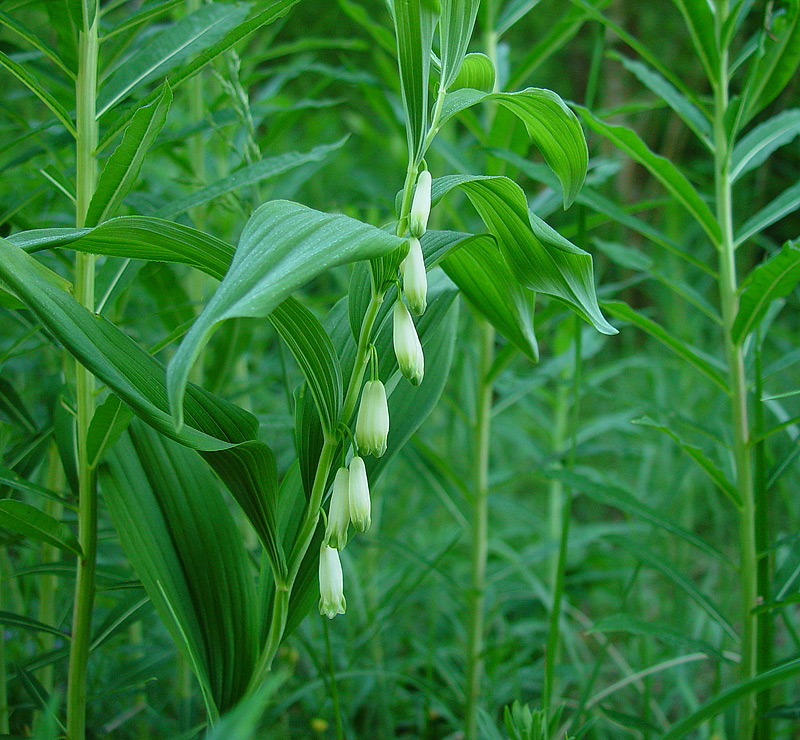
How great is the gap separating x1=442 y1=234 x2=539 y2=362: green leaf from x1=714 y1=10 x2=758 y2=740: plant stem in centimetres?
30

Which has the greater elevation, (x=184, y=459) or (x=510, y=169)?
(x=510, y=169)

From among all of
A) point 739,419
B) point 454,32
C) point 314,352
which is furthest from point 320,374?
point 739,419

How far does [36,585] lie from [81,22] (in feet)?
2.70

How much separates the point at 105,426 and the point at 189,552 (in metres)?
0.11

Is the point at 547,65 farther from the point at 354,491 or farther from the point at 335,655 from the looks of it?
the point at 354,491

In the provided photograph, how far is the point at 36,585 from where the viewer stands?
969 millimetres

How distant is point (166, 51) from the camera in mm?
568

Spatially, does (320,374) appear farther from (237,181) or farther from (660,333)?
(660,333)

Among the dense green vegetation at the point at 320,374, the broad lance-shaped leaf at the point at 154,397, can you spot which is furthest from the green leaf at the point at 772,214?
the broad lance-shaped leaf at the point at 154,397

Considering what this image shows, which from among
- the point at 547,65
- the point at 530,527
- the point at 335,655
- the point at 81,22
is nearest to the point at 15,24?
the point at 81,22

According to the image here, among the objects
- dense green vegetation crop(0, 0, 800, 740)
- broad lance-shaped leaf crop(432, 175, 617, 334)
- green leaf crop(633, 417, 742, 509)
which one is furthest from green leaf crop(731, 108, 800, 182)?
broad lance-shaped leaf crop(432, 175, 617, 334)

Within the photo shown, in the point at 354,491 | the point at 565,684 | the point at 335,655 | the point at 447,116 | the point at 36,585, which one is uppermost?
the point at 447,116

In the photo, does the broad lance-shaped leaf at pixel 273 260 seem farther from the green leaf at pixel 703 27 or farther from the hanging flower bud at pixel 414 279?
the green leaf at pixel 703 27

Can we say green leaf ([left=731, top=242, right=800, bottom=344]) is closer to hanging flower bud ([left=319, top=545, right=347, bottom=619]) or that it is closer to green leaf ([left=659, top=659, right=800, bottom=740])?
green leaf ([left=659, top=659, right=800, bottom=740])
